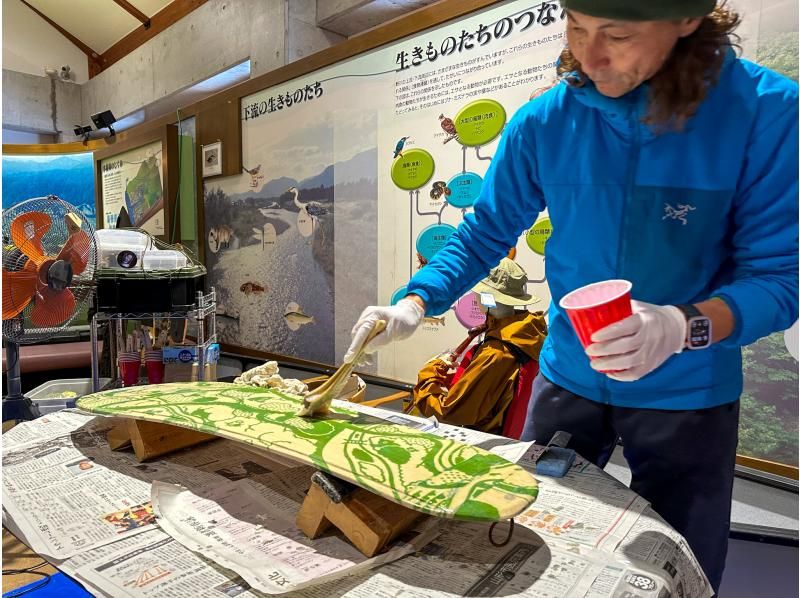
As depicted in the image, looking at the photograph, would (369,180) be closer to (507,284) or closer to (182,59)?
(507,284)

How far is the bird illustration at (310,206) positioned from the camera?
378 centimetres

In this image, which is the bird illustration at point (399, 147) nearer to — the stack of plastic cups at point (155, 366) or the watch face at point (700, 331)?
the stack of plastic cups at point (155, 366)

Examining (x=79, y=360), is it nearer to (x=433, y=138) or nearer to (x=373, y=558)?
(x=433, y=138)

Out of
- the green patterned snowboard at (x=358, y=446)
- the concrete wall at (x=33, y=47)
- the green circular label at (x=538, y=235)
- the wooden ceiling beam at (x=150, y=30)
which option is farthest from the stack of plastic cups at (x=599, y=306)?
the concrete wall at (x=33, y=47)

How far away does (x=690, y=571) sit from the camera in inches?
34.7

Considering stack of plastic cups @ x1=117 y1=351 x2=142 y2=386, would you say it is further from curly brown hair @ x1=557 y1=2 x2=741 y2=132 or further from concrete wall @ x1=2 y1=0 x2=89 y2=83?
concrete wall @ x1=2 y1=0 x2=89 y2=83

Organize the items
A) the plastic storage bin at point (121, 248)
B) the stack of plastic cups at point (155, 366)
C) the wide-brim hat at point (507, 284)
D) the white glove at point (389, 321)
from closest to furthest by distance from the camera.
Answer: the white glove at point (389, 321) → the wide-brim hat at point (507, 284) → the plastic storage bin at point (121, 248) → the stack of plastic cups at point (155, 366)

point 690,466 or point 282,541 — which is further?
point 690,466

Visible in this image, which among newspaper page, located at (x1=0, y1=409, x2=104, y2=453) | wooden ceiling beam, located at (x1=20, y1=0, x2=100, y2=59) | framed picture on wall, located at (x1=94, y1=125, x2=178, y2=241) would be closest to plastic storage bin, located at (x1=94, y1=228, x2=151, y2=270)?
newspaper page, located at (x1=0, y1=409, x2=104, y2=453)

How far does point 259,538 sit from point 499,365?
145cm

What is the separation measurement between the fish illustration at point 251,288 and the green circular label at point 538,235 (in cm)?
250

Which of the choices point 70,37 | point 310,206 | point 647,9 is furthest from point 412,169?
point 70,37

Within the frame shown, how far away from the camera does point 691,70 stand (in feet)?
3.21

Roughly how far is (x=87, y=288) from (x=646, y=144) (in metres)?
2.45
